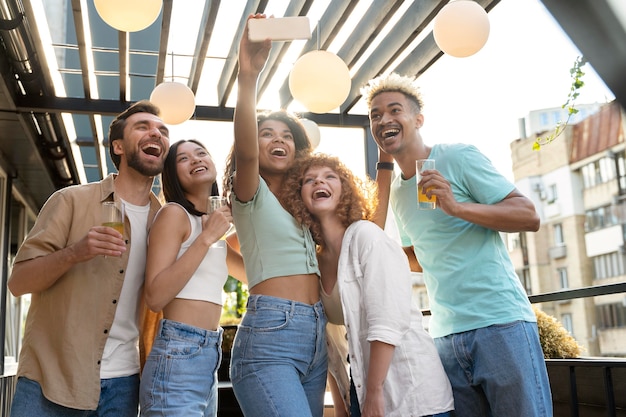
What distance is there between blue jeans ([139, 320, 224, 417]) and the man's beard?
0.51 metres

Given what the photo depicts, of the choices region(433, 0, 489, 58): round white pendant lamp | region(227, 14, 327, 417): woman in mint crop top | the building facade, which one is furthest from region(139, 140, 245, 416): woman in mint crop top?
the building facade

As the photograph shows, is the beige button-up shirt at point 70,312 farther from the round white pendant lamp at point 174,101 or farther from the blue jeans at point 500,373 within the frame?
the round white pendant lamp at point 174,101

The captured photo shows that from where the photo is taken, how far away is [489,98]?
175 ft

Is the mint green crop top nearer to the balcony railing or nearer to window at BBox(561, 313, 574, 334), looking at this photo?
the balcony railing

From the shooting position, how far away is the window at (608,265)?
61844 mm

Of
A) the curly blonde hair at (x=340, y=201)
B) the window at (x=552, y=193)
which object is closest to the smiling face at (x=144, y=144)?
the curly blonde hair at (x=340, y=201)

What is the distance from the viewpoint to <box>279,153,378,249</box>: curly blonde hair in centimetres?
193

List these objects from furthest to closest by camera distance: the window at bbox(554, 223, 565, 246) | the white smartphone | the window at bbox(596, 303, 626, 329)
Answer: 1. the window at bbox(554, 223, 565, 246)
2. the window at bbox(596, 303, 626, 329)
3. the white smartphone

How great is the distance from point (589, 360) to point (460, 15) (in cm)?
156

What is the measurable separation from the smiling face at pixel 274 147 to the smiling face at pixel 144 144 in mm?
321

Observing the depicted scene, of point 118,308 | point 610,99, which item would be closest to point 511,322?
point 118,308

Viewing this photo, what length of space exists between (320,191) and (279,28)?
0.49m

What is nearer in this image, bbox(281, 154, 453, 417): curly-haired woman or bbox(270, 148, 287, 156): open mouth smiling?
bbox(281, 154, 453, 417): curly-haired woman

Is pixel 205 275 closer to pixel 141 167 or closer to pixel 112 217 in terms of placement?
pixel 112 217
